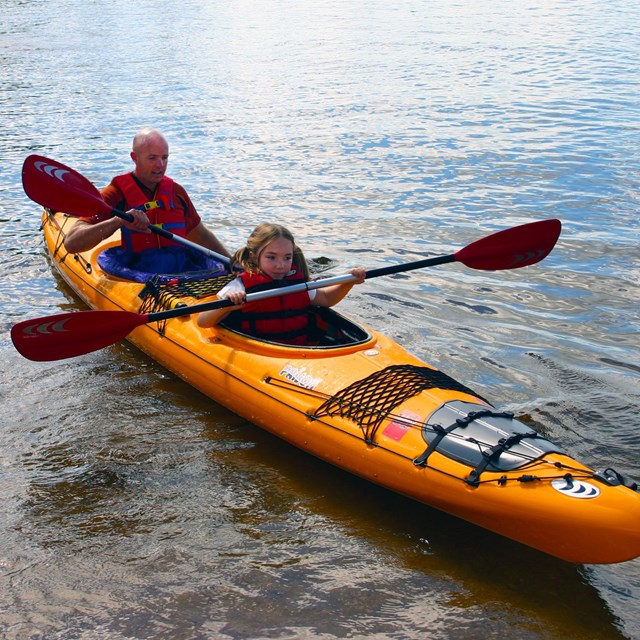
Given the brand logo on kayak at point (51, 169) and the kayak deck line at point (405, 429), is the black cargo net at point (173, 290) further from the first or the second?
the brand logo on kayak at point (51, 169)

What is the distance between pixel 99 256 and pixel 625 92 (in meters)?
10.3

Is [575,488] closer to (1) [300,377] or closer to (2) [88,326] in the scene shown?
(1) [300,377]

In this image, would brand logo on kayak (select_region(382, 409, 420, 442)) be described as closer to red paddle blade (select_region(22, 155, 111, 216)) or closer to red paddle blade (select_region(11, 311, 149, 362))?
red paddle blade (select_region(11, 311, 149, 362))

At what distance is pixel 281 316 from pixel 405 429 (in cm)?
113

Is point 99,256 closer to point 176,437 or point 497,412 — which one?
point 176,437

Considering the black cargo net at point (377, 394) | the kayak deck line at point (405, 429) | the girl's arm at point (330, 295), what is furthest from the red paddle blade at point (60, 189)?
the black cargo net at point (377, 394)

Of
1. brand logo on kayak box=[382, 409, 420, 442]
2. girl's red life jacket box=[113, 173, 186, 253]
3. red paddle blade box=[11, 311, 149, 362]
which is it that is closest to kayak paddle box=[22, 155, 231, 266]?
girl's red life jacket box=[113, 173, 186, 253]

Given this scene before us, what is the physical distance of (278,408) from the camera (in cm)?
426

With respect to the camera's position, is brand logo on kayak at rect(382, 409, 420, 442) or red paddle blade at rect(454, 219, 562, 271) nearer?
brand logo on kayak at rect(382, 409, 420, 442)

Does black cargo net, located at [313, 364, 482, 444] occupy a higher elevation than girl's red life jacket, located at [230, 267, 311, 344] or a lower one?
lower

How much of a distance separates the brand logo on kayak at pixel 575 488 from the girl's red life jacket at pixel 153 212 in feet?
10.8

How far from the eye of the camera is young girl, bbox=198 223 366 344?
4410 millimetres

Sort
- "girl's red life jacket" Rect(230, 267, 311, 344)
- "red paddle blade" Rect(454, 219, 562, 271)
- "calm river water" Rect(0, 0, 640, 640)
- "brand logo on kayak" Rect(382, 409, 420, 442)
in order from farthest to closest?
1. "red paddle blade" Rect(454, 219, 562, 271)
2. "girl's red life jacket" Rect(230, 267, 311, 344)
3. "brand logo on kayak" Rect(382, 409, 420, 442)
4. "calm river water" Rect(0, 0, 640, 640)

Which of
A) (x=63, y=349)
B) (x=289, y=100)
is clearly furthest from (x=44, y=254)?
(x=289, y=100)
